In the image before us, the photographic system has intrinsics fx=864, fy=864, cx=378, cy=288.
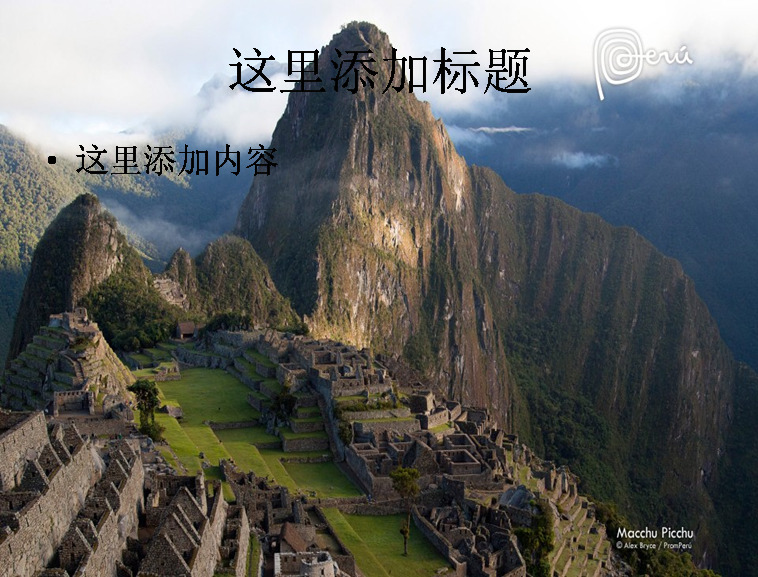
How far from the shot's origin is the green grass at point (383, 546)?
109 ft

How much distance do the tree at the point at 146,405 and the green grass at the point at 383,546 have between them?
9.11 m

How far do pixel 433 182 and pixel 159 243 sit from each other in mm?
55307

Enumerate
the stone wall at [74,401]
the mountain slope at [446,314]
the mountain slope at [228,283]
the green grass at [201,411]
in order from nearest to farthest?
the green grass at [201,411] → the stone wall at [74,401] → the mountain slope at [228,283] → the mountain slope at [446,314]

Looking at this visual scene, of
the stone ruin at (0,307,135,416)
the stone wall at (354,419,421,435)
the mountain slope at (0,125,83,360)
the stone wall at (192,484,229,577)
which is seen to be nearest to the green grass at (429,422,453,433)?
the stone wall at (354,419,421,435)

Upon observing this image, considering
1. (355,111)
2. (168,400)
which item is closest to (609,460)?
(355,111)

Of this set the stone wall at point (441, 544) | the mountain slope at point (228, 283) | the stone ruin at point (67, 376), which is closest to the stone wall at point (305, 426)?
the stone ruin at point (67, 376)

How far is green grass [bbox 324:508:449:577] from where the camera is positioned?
33125mm

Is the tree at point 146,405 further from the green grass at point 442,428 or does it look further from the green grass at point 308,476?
the green grass at point 442,428

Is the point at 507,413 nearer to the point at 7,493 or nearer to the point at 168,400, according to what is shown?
the point at 168,400

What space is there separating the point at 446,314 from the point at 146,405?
131 meters

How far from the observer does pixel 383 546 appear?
35.7 metres

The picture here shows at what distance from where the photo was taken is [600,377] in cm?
19000

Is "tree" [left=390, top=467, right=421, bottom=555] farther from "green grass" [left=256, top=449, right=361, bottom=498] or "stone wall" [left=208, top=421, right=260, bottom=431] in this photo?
"stone wall" [left=208, top=421, right=260, bottom=431]

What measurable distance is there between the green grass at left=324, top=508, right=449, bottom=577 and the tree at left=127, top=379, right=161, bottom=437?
29.9 feet
